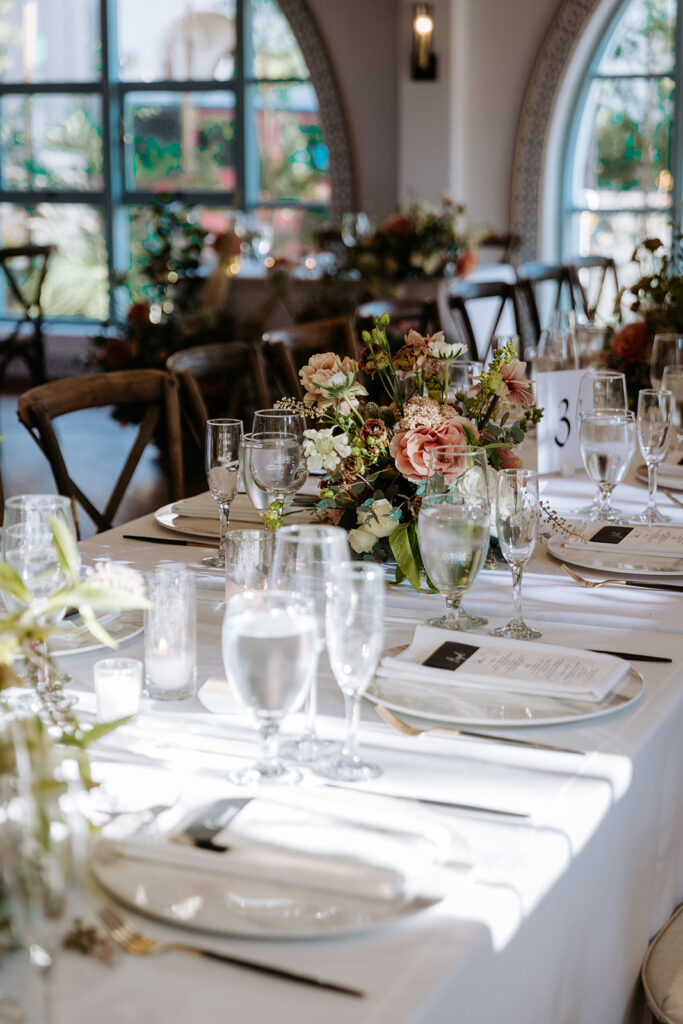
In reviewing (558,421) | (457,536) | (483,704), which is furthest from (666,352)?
(483,704)

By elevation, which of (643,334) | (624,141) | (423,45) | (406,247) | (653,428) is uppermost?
(423,45)

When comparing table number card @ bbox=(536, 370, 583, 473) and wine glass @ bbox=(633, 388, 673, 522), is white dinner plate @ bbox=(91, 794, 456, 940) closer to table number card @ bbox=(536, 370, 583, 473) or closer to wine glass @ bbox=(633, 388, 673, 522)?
wine glass @ bbox=(633, 388, 673, 522)

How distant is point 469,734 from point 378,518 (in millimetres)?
485

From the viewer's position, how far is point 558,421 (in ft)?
7.50

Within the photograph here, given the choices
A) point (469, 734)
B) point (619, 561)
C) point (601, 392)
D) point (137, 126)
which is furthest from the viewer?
point (137, 126)

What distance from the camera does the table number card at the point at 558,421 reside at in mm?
2250

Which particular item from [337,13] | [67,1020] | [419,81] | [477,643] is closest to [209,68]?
[337,13]

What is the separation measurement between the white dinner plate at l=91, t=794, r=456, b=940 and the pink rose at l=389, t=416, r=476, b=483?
764mm

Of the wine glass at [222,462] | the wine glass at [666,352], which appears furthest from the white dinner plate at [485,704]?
the wine glass at [666,352]

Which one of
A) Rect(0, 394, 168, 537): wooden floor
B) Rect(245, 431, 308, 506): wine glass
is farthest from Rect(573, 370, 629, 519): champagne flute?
Rect(0, 394, 168, 537): wooden floor

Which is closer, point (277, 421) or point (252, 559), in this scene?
point (252, 559)

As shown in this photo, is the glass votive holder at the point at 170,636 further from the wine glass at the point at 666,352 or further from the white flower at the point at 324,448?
the wine glass at the point at 666,352

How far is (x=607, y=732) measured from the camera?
114 cm

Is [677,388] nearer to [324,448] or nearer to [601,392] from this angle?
[601,392]
